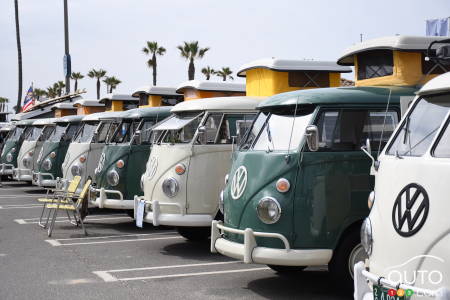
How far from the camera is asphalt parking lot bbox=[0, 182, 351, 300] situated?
7291 mm

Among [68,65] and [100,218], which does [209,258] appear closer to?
[100,218]

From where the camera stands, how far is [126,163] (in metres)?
11.9

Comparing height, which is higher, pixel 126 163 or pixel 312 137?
pixel 312 137

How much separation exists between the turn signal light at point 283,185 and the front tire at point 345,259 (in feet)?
2.57

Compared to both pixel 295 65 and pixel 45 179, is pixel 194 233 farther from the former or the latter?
pixel 45 179

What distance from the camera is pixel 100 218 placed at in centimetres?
1377

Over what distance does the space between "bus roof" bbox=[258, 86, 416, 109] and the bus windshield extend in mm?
7707

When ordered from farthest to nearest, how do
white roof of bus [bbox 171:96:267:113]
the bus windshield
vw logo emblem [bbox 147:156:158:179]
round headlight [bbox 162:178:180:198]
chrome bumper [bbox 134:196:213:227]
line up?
the bus windshield < vw logo emblem [bbox 147:156:158:179] < white roof of bus [bbox 171:96:267:113] < round headlight [bbox 162:178:180:198] < chrome bumper [bbox 134:196:213:227]

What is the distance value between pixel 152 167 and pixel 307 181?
12.3 feet

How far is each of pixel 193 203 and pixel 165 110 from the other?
3.48 meters

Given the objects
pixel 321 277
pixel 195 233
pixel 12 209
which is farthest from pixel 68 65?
pixel 321 277

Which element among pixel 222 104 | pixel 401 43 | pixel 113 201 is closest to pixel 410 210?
pixel 401 43

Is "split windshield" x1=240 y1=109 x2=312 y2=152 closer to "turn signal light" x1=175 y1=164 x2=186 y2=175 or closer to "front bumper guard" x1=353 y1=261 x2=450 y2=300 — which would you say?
"turn signal light" x1=175 y1=164 x2=186 y2=175

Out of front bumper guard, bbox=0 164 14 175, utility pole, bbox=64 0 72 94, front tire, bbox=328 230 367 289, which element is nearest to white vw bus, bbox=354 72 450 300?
front tire, bbox=328 230 367 289
